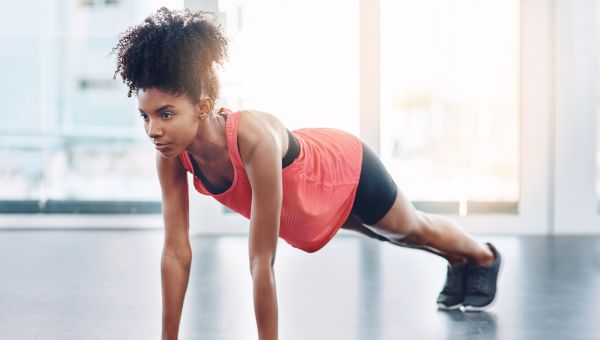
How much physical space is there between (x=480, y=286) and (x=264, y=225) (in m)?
1.00

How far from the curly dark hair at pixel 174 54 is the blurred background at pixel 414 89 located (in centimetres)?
253

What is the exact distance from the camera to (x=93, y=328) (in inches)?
86.4

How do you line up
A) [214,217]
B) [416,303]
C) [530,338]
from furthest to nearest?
[214,217] < [416,303] < [530,338]

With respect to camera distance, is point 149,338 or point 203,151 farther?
point 149,338

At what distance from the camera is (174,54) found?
157cm

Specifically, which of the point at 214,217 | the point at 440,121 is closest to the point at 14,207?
the point at 214,217

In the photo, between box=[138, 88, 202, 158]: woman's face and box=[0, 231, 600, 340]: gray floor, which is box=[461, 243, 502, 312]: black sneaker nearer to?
box=[0, 231, 600, 340]: gray floor

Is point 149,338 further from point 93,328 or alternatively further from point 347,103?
point 347,103

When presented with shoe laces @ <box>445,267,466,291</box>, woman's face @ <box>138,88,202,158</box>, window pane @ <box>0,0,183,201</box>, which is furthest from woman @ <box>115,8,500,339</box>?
window pane @ <box>0,0,183,201</box>

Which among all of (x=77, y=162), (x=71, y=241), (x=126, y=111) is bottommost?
(x=71, y=241)

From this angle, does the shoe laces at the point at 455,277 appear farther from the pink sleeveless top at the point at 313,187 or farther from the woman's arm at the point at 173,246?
the woman's arm at the point at 173,246

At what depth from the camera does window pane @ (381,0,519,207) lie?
420cm

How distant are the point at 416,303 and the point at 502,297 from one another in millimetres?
305

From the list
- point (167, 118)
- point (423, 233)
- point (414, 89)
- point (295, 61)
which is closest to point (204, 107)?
point (167, 118)
